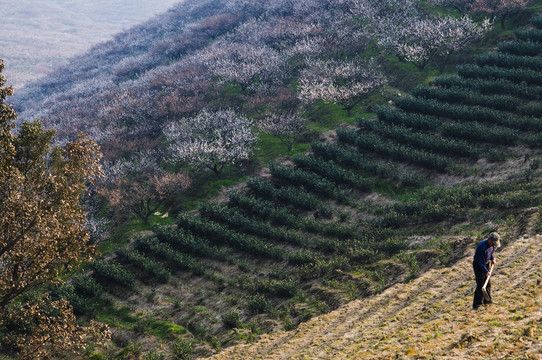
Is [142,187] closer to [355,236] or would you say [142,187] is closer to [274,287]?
[274,287]

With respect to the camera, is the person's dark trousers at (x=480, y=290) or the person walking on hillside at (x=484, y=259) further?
the person's dark trousers at (x=480, y=290)

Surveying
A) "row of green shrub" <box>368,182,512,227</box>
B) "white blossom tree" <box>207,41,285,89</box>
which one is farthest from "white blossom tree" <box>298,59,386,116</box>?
"row of green shrub" <box>368,182,512,227</box>

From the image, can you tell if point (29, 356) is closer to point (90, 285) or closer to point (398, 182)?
point (90, 285)

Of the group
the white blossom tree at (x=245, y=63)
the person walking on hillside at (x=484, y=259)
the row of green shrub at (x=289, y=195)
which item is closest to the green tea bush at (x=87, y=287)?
the row of green shrub at (x=289, y=195)

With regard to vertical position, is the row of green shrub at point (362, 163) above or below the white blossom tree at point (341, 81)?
below

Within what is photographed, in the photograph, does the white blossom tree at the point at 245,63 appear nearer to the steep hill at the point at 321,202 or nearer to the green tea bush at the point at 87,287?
the steep hill at the point at 321,202
